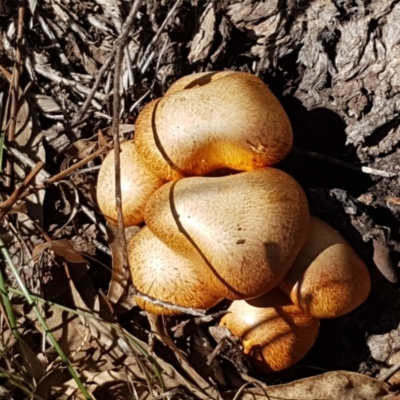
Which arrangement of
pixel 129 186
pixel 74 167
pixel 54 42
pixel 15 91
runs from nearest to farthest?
pixel 129 186 < pixel 74 167 < pixel 15 91 < pixel 54 42

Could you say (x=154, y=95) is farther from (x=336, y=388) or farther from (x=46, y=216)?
(x=336, y=388)

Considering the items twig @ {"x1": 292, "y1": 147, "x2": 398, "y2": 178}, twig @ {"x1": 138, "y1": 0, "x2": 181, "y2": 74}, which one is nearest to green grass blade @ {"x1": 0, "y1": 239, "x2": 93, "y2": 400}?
twig @ {"x1": 138, "y1": 0, "x2": 181, "y2": 74}

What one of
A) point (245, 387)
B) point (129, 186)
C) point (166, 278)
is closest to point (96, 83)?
point (129, 186)

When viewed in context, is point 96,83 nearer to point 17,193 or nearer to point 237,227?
point 17,193

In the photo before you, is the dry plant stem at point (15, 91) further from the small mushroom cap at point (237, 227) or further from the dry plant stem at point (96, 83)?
the small mushroom cap at point (237, 227)

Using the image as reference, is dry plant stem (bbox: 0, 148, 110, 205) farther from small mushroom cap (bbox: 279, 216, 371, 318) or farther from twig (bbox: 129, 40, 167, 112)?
small mushroom cap (bbox: 279, 216, 371, 318)

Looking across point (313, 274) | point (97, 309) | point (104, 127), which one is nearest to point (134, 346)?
point (97, 309)
